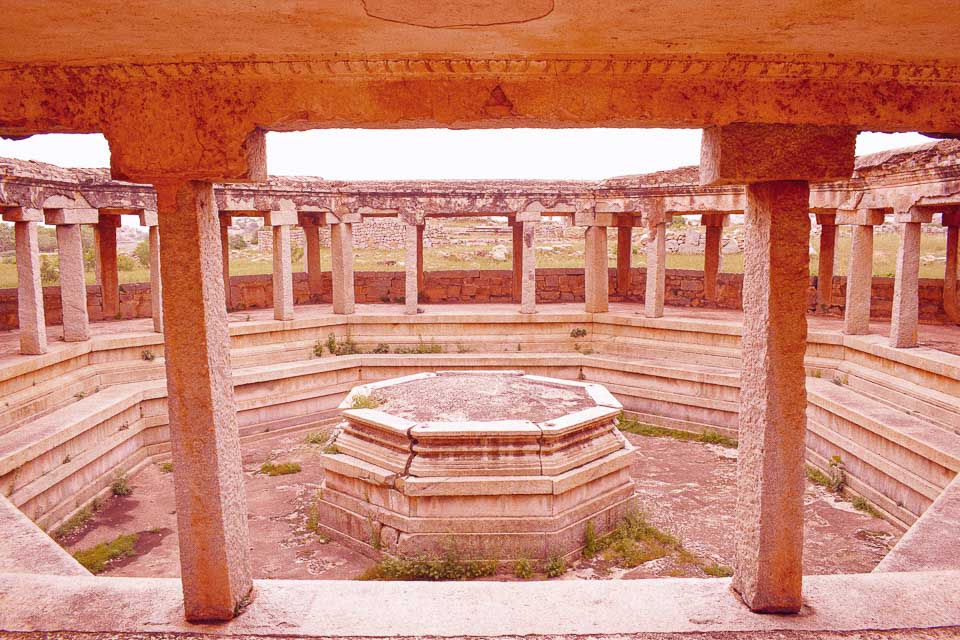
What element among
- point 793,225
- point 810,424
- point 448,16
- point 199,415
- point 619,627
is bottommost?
point 810,424

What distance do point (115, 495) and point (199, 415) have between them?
22.0 ft

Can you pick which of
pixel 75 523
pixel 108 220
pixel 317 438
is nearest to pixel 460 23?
pixel 75 523

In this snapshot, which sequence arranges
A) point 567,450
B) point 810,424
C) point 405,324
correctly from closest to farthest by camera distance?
1. point 567,450
2. point 810,424
3. point 405,324

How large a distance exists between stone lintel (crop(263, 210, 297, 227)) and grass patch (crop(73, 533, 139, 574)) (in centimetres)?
754

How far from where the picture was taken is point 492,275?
724 inches

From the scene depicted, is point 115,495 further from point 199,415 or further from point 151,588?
point 199,415

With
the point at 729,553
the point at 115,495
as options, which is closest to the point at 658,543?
the point at 729,553

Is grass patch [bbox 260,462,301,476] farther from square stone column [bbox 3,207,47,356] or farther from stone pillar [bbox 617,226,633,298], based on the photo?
stone pillar [bbox 617,226,633,298]

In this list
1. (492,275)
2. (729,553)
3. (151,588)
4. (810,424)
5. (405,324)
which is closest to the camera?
(151,588)

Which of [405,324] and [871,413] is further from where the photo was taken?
[405,324]

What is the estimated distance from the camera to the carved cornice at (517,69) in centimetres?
290

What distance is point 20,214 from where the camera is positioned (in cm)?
988

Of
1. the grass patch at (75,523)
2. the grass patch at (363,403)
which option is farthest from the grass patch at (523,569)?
the grass patch at (75,523)

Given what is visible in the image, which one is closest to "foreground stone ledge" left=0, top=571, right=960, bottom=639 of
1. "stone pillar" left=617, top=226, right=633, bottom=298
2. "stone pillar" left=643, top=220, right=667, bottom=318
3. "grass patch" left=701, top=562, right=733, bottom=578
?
"grass patch" left=701, top=562, right=733, bottom=578
